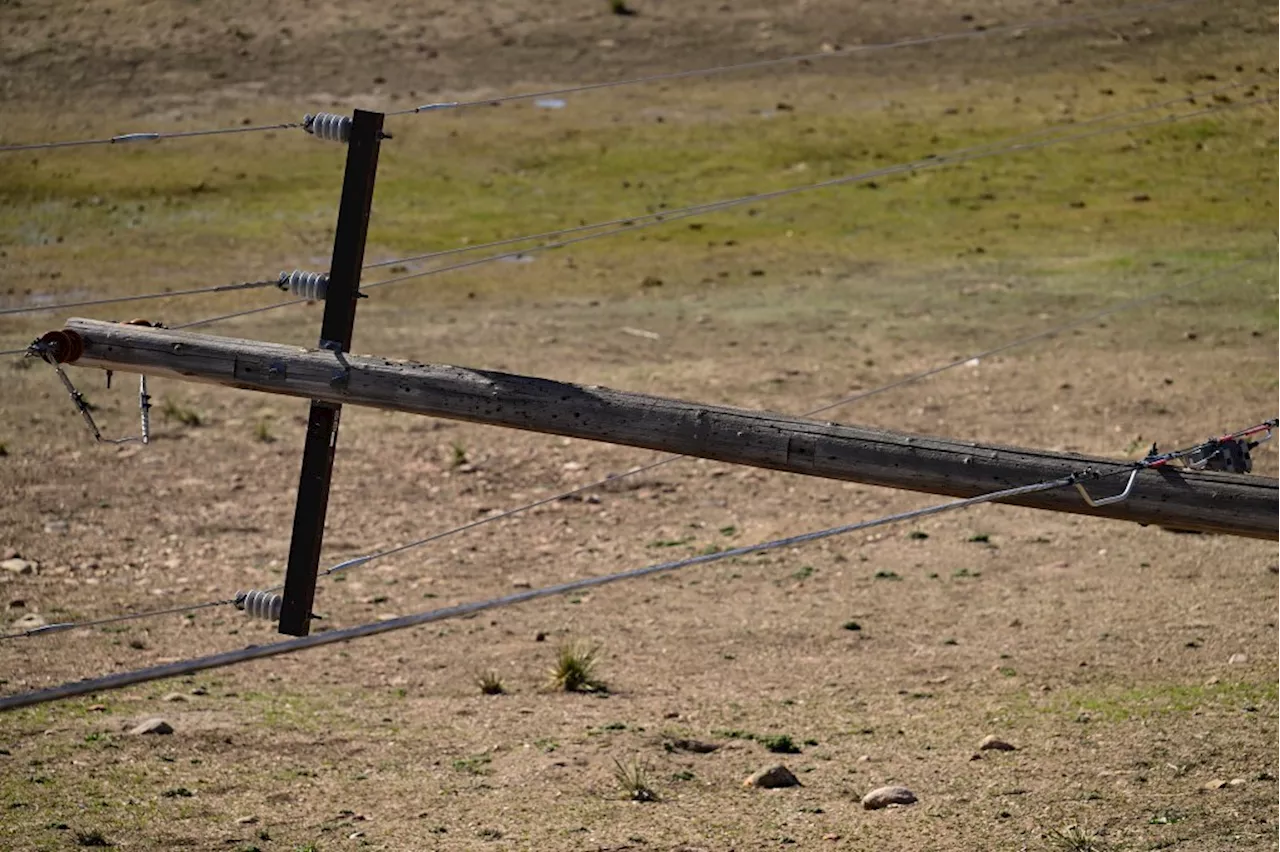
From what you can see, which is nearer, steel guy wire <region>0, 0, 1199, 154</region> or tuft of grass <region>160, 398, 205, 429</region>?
steel guy wire <region>0, 0, 1199, 154</region>

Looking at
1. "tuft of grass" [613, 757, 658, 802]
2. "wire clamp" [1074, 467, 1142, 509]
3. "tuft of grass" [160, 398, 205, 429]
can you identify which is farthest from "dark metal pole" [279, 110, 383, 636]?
"tuft of grass" [160, 398, 205, 429]

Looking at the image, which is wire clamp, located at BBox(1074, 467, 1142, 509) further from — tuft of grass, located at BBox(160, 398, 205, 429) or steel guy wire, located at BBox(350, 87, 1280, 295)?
tuft of grass, located at BBox(160, 398, 205, 429)

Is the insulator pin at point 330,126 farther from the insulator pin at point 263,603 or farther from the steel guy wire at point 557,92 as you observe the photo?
the insulator pin at point 263,603

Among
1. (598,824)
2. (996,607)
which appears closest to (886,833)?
(598,824)

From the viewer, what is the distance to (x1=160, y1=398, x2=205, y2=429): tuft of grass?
50.0 ft

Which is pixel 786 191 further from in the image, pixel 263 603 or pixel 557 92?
pixel 263 603

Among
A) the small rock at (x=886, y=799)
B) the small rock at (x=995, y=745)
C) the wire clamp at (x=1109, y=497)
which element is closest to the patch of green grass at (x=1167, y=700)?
the small rock at (x=995, y=745)

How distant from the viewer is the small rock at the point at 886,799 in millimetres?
8109

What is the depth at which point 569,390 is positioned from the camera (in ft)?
21.5

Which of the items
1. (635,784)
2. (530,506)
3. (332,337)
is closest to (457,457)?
(635,784)

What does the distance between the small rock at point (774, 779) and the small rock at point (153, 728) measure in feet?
11.1

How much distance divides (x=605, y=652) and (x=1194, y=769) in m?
3.94

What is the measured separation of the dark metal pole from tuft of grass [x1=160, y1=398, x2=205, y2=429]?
827 centimetres

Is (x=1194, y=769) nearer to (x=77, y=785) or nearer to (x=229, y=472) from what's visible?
(x=77, y=785)
